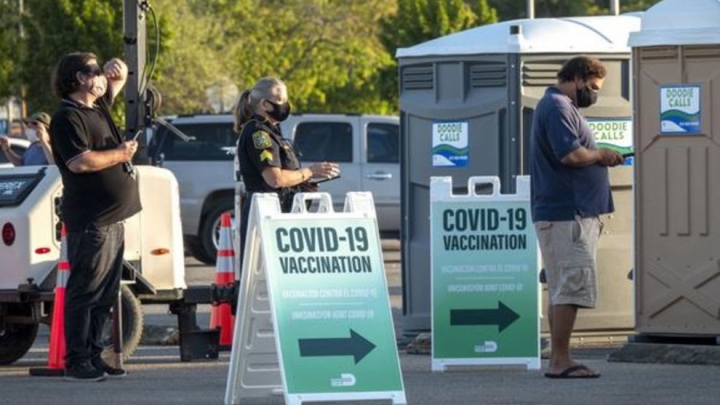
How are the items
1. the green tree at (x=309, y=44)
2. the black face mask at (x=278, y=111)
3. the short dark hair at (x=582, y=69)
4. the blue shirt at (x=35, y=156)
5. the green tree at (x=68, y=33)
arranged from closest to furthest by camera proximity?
the short dark hair at (x=582, y=69)
the black face mask at (x=278, y=111)
the blue shirt at (x=35, y=156)
the green tree at (x=68, y=33)
the green tree at (x=309, y=44)

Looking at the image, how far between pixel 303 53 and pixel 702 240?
42628 millimetres

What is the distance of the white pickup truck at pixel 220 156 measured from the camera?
2372 cm

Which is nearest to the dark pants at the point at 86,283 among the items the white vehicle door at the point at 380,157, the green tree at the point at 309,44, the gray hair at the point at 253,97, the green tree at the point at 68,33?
the gray hair at the point at 253,97

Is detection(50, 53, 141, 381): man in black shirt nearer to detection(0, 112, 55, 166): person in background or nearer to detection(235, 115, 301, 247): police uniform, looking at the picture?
detection(235, 115, 301, 247): police uniform

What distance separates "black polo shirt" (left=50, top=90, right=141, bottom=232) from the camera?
1102 cm

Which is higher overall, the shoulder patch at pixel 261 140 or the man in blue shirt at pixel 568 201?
the shoulder patch at pixel 261 140

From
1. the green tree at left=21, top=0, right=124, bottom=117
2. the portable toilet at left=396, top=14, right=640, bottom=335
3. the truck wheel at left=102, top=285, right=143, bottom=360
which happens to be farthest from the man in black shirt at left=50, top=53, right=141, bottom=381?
the green tree at left=21, top=0, right=124, bottom=117

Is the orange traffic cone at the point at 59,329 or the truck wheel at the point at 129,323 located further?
the truck wheel at the point at 129,323

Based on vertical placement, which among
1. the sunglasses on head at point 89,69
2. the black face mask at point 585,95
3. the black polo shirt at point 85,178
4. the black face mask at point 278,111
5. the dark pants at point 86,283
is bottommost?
the dark pants at point 86,283

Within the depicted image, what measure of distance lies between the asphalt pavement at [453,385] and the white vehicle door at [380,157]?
38.2ft

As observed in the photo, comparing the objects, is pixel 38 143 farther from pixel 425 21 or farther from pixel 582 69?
pixel 425 21

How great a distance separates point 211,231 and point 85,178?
41.6 ft

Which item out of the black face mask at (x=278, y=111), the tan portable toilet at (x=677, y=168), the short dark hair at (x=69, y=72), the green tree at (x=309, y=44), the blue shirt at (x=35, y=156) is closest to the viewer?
the short dark hair at (x=69, y=72)

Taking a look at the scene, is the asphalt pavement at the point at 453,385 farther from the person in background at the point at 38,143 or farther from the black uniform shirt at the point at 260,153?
the person in background at the point at 38,143
